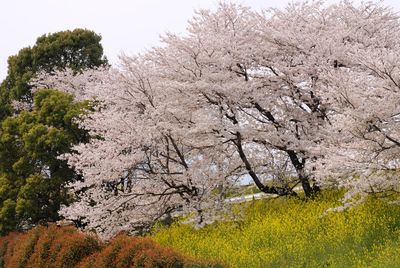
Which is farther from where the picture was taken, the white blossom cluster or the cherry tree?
the white blossom cluster

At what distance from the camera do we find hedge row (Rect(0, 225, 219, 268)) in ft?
30.1

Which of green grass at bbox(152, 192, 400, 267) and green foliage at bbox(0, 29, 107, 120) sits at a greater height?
green foliage at bbox(0, 29, 107, 120)

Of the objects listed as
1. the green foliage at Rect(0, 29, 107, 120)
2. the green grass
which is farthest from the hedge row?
the green foliage at Rect(0, 29, 107, 120)

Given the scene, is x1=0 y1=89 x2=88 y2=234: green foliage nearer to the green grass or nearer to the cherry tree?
the green grass

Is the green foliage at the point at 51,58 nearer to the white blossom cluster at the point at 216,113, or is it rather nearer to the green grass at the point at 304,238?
the white blossom cluster at the point at 216,113

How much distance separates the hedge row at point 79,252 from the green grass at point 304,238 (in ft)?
4.23

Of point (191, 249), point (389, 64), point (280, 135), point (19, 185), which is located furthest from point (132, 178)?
point (389, 64)

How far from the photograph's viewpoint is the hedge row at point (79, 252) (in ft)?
30.1

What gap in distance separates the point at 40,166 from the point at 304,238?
11.5 m

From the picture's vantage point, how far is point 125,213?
1553 cm

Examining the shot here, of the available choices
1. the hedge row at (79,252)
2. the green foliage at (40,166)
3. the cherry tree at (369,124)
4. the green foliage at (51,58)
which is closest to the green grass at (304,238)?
the cherry tree at (369,124)

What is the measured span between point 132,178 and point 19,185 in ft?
19.0

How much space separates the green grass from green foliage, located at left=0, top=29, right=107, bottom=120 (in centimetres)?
1779

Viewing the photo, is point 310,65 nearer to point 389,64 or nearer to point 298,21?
point 298,21
